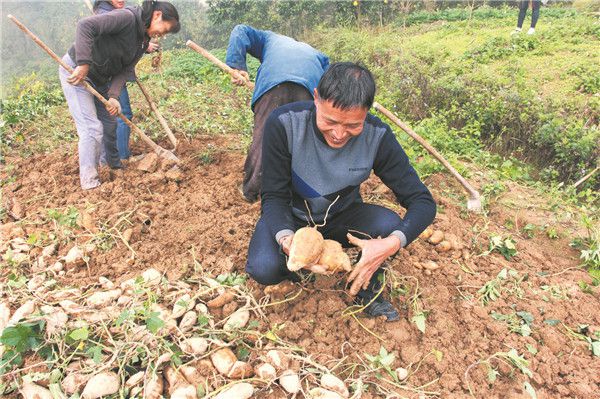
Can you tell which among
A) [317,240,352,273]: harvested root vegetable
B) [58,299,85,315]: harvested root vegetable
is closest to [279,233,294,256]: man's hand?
[317,240,352,273]: harvested root vegetable

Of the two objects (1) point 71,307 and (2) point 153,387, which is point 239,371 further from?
(1) point 71,307

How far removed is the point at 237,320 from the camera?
1988mm

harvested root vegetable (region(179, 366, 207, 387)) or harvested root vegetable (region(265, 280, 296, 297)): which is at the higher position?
harvested root vegetable (region(179, 366, 207, 387))

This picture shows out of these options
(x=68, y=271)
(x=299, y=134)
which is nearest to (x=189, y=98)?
(x=68, y=271)

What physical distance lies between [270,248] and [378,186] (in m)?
1.69

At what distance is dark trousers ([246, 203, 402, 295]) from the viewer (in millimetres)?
1943

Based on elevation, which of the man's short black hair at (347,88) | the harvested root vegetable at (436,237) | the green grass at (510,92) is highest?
the man's short black hair at (347,88)

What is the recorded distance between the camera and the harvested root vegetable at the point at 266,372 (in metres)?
1.76

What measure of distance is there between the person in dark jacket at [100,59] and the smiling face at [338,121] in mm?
1908

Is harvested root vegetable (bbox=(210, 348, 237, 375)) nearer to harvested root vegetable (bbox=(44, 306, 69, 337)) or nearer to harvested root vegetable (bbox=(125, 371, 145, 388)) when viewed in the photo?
harvested root vegetable (bbox=(125, 371, 145, 388))

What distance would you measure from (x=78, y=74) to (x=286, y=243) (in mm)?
2131

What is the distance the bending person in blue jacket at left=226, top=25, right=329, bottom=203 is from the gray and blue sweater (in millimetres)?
898

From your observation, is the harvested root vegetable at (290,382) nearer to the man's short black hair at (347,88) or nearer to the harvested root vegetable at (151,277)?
the harvested root vegetable at (151,277)

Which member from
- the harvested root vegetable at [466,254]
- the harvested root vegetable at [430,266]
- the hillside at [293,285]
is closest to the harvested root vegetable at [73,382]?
the hillside at [293,285]
